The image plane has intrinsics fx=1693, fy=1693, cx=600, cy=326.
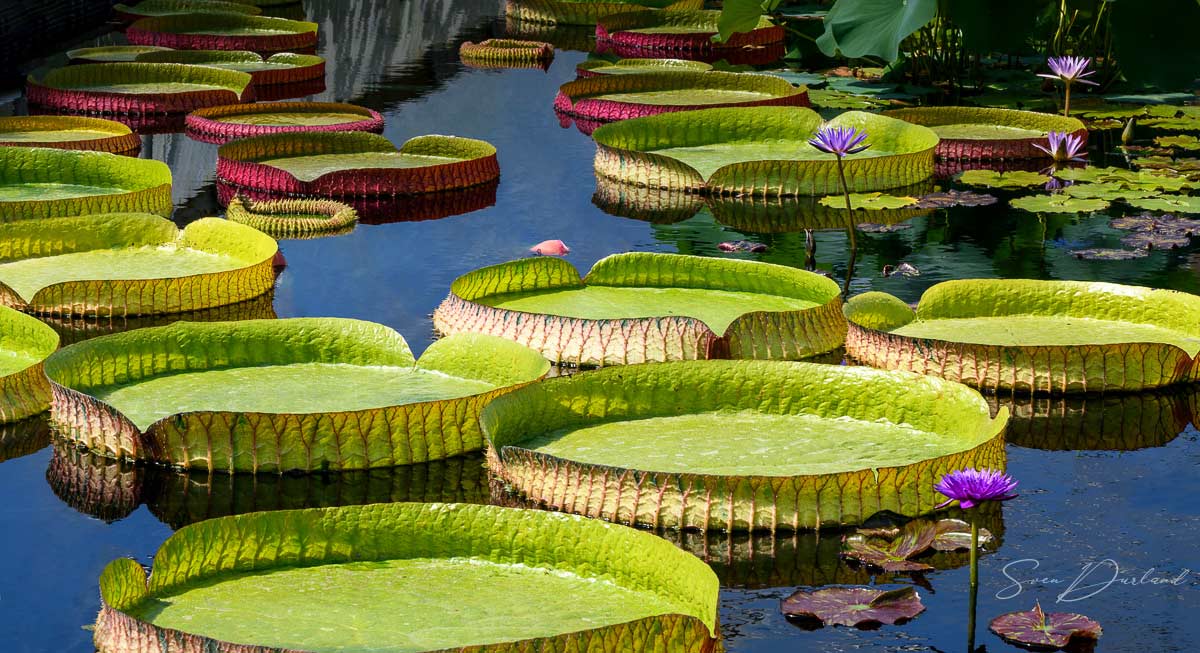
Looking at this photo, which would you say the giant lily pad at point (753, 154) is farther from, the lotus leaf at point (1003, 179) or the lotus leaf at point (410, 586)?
the lotus leaf at point (410, 586)

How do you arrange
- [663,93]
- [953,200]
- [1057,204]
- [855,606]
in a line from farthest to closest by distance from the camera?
[663,93]
[953,200]
[1057,204]
[855,606]

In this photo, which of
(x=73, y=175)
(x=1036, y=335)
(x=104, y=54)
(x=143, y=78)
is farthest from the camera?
(x=104, y=54)

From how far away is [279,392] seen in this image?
469cm

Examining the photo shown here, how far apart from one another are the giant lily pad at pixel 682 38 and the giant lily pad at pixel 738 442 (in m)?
9.87

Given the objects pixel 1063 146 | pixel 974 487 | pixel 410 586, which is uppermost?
pixel 974 487

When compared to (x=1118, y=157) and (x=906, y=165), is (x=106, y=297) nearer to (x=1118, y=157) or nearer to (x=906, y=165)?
(x=906, y=165)

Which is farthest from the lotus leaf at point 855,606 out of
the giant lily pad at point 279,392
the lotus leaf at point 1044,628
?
the giant lily pad at point 279,392

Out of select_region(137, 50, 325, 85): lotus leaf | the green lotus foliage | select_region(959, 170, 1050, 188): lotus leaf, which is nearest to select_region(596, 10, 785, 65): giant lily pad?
select_region(137, 50, 325, 85): lotus leaf

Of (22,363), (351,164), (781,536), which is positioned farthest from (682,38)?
(781,536)

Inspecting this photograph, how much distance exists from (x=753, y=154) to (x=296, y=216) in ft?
8.32

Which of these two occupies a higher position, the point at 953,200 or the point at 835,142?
the point at 835,142

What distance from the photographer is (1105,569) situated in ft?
12.3

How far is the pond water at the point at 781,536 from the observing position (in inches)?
138

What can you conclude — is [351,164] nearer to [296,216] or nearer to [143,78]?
[296,216]
